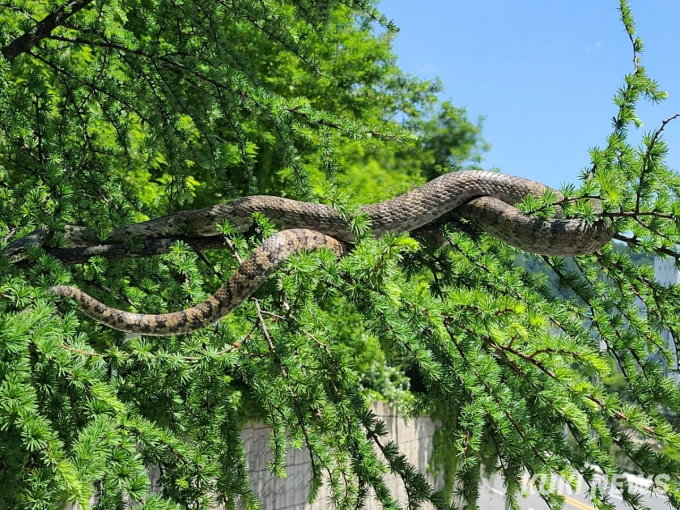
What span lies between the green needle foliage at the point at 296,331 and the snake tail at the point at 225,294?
0.10 m

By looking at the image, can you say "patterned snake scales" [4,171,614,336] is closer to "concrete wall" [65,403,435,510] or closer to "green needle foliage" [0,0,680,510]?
Answer: "green needle foliage" [0,0,680,510]

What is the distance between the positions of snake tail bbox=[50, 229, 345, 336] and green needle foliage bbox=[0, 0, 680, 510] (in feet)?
0.32

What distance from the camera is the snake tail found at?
2736mm

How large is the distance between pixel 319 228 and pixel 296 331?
2.68ft

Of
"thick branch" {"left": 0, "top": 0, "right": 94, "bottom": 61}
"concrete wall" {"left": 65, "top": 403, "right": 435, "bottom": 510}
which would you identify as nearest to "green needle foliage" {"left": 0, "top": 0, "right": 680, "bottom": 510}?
"thick branch" {"left": 0, "top": 0, "right": 94, "bottom": 61}

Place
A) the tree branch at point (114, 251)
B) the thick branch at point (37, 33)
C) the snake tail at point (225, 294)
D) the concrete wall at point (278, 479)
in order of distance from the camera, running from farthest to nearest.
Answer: the concrete wall at point (278, 479)
the thick branch at point (37, 33)
the tree branch at point (114, 251)
the snake tail at point (225, 294)

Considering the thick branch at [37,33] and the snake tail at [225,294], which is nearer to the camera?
the snake tail at [225,294]

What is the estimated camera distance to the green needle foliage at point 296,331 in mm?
2160

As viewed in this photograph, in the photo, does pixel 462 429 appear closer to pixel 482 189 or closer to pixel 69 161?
pixel 482 189

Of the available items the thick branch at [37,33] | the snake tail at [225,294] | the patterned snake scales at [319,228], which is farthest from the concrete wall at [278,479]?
the thick branch at [37,33]

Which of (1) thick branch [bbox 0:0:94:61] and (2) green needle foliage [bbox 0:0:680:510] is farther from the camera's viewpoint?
(1) thick branch [bbox 0:0:94:61]

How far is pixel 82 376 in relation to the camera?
81.7 inches

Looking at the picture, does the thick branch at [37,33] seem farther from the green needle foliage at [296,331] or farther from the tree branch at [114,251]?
the tree branch at [114,251]

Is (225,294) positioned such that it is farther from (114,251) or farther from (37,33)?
(37,33)
